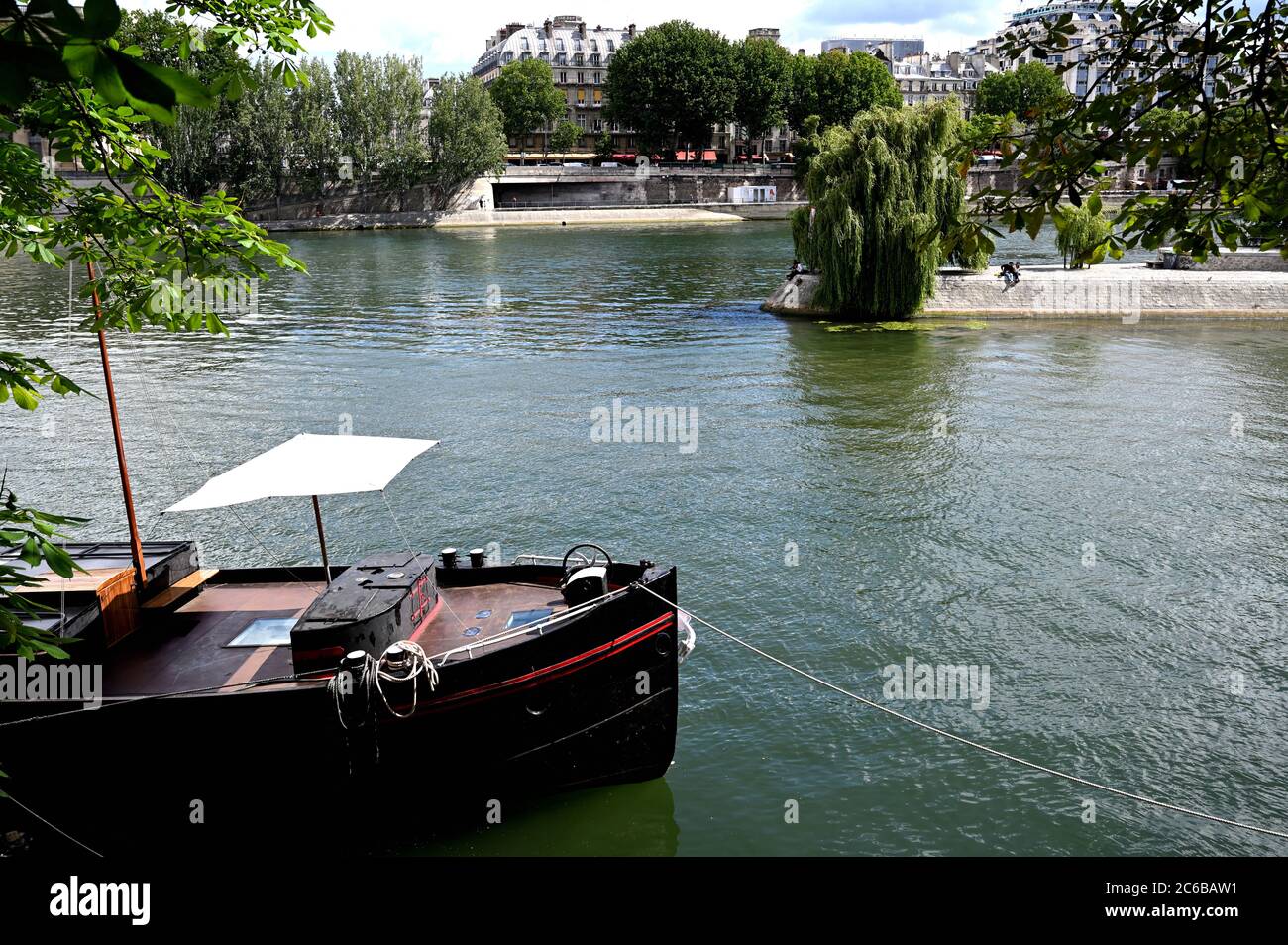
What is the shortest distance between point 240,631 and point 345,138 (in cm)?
9783

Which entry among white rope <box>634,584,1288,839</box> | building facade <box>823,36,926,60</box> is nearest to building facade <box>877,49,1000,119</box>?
building facade <box>823,36,926,60</box>

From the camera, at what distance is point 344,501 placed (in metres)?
20.5

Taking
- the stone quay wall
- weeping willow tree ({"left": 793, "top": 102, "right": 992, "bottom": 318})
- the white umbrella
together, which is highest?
weeping willow tree ({"left": 793, "top": 102, "right": 992, "bottom": 318})

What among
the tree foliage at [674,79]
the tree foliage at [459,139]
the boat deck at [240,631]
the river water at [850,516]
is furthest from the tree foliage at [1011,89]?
the boat deck at [240,631]

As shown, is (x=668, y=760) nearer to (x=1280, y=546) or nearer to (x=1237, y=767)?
(x=1237, y=767)

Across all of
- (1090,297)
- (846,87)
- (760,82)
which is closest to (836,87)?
(846,87)

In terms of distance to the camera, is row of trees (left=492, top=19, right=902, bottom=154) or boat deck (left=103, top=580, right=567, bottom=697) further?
row of trees (left=492, top=19, right=902, bottom=154)

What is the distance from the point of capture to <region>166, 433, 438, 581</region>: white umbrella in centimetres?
1066

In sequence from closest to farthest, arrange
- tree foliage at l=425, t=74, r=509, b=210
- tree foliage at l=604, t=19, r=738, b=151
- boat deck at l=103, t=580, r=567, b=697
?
1. boat deck at l=103, t=580, r=567, b=697
2. tree foliage at l=425, t=74, r=509, b=210
3. tree foliage at l=604, t=19, r=738, b=151

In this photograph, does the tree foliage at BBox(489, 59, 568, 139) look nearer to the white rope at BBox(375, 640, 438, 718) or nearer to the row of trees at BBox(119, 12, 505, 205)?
the row of trees at BBox(119, 12, 505, 205)

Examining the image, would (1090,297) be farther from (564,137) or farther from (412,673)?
(564,137)

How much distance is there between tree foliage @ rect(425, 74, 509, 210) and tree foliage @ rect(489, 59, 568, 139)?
2555 cm

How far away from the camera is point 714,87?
380 ft
